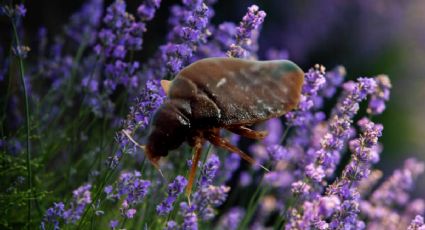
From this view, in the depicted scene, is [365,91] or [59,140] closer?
[365,91]

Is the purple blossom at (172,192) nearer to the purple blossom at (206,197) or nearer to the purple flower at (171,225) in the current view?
the purple flower at (171,225)

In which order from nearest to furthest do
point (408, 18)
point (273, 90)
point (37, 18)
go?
point (273, 90)
point (37, 18)
point (408, 18)

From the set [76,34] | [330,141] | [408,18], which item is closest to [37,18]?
[76,34]

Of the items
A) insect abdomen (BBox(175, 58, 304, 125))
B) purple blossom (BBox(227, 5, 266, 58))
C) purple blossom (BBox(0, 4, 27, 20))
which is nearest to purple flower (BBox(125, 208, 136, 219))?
insect abdomen (BBox(175, 58, 304, 125))

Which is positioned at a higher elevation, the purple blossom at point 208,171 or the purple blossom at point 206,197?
the purple blossom at point 208,171

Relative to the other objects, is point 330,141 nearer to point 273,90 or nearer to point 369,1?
point 273,90

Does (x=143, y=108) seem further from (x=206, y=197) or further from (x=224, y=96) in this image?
(x=206, y=197)

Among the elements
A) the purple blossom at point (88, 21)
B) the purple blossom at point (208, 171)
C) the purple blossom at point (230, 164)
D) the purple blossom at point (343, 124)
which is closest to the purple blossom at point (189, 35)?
the purple blossom at point (208, 171)
